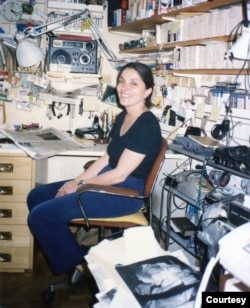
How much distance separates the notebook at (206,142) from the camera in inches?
69.9

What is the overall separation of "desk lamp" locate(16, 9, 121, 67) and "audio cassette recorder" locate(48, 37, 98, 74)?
100 mm

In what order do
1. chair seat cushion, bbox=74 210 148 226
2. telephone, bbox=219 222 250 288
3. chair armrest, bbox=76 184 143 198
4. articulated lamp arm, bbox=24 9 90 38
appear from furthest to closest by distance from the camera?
articulated lamp arm, bbox=24 9 90 38, chair seat cushion, bbox=74 210 148 226, chair armrest, bbox=76 184 143 198, telephone, bbox=219 222 250 288

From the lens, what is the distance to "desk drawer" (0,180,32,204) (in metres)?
2.00

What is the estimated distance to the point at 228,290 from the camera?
83 cm

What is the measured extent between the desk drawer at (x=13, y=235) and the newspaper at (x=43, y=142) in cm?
48

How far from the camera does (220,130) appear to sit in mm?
1844

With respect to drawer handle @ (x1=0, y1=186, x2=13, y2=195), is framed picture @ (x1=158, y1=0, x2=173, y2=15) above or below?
above

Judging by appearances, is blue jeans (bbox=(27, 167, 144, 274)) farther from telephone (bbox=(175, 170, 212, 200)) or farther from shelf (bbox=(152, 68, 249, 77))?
shelf (bbox=(152, 68, 249, 77))

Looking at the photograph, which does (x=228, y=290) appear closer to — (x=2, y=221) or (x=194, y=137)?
(x=194, y=137)

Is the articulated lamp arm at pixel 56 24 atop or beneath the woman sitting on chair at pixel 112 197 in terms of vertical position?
atop

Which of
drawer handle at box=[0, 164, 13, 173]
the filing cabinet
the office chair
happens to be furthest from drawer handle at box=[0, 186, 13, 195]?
the office chair

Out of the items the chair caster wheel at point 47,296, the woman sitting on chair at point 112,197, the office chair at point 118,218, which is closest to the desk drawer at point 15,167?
the woman sitting on chair at point 112,197

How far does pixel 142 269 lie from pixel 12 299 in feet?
4.00

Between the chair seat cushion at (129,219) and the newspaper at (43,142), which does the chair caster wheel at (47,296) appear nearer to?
the chair seat cushion at (129,219)
